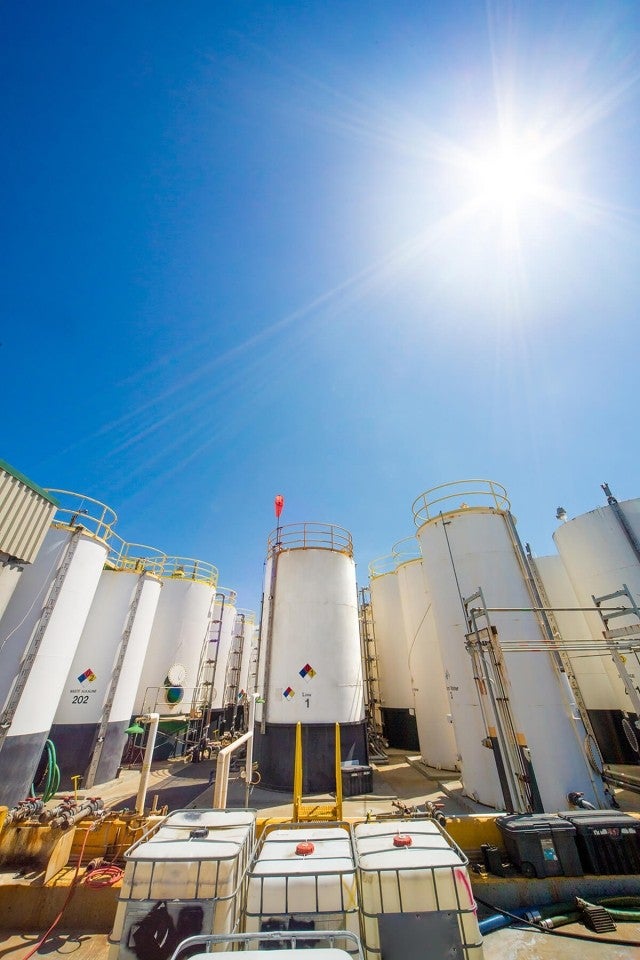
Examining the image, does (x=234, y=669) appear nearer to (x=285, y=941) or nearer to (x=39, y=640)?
(x=39, y=640)

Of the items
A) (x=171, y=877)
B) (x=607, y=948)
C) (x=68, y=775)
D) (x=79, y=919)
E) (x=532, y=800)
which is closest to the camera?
(x=171, y=877)

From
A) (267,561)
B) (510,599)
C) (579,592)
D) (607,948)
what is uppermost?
(267,561)

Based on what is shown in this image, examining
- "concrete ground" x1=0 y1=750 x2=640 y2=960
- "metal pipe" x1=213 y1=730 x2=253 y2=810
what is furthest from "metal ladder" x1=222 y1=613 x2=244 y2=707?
"metal pipe" x1=213 y1=730 x2=253 y2=810

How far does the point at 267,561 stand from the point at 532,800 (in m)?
9.32

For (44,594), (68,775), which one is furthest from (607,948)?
(68,775)

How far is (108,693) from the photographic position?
38.0 ft

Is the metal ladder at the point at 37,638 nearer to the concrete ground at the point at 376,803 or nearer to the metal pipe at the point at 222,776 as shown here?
the concrete ground at the point at 376,803

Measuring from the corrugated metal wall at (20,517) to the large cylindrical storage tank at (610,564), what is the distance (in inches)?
634

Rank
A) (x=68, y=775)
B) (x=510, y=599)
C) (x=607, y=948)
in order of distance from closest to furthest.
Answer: (x=607, y=948) < (x=510, y=599) < (x=68, y=775)

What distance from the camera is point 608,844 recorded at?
204 inches

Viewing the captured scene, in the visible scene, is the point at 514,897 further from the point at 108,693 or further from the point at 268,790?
the point at 108,693

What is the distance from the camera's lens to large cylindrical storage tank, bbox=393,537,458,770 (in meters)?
12.1

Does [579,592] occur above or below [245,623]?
below

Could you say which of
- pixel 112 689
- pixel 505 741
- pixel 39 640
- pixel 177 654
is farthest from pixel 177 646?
pixel 505 741
